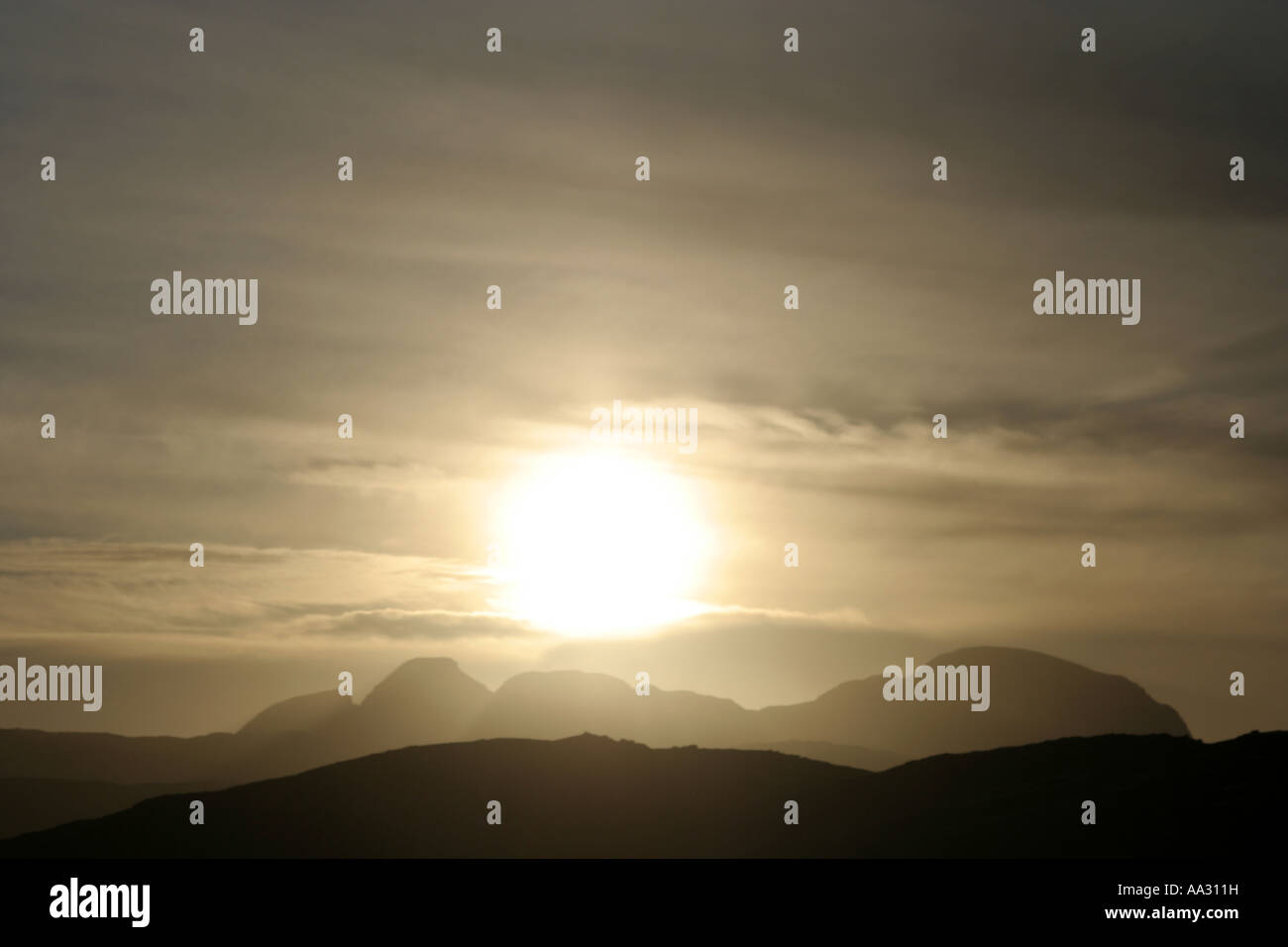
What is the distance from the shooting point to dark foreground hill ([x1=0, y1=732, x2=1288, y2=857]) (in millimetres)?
142000

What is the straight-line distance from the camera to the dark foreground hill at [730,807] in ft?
466

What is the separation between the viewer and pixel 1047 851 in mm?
149875

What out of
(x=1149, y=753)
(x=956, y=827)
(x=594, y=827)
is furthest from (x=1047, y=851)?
(x=594, y=827)

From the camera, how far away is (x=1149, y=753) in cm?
16225

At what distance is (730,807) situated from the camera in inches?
6289
